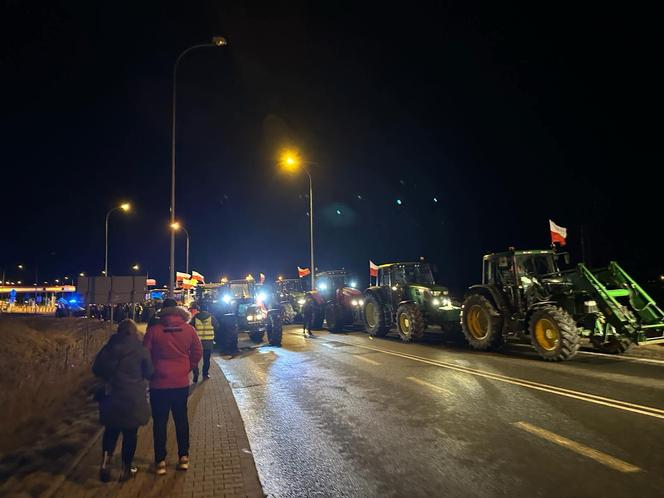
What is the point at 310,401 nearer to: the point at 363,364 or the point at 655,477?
the point at 363,364

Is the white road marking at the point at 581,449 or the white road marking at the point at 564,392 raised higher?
the white road marking at the point at 564,392

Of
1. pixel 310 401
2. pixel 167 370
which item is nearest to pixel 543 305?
pixel 310 401

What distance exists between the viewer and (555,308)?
463 inches

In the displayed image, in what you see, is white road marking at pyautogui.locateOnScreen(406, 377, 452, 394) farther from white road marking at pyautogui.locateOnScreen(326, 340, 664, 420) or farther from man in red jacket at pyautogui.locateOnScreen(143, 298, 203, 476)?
man in red jacket at pyautogui.locateOnScreen(143, 298, 203, 476)

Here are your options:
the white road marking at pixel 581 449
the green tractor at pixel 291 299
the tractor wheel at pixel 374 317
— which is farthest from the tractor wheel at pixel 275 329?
the white road marking at pixel 581 449

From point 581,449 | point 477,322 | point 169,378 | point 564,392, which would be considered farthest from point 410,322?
point 169,378

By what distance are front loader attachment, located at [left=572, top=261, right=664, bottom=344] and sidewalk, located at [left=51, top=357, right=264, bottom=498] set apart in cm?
887

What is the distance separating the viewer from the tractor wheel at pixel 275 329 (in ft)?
56.8

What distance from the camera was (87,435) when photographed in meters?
6.79

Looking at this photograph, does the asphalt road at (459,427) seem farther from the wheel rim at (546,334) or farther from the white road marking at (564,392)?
the wheel rim at (546,334)

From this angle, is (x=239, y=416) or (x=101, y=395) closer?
(x=101, y=395)

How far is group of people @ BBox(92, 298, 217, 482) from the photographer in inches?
197

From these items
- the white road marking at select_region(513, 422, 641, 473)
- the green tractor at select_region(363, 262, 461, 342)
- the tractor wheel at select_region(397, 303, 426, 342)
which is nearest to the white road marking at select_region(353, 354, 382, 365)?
the tractor wheel at select_region(397, 303, 426, 342)

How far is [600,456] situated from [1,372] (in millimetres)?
10464
